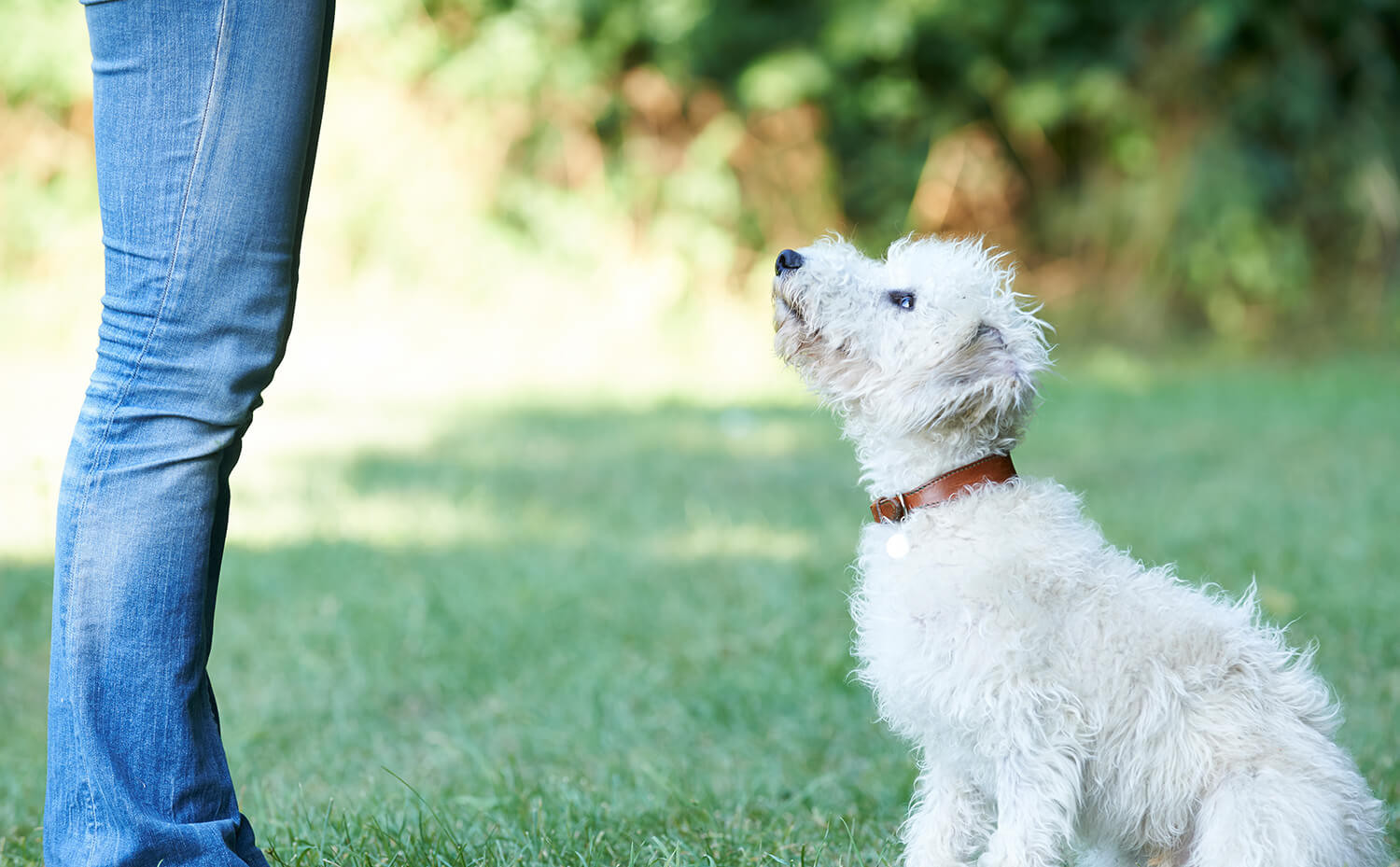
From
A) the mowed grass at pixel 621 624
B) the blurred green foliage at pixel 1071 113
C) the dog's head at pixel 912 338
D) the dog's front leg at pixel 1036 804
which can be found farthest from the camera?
the blurred green foliage at pixel 1071 113

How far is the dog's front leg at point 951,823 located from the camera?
7.87ft

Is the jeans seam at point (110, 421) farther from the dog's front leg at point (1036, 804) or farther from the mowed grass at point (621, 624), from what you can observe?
the dog's front leg at point (1036, 804)

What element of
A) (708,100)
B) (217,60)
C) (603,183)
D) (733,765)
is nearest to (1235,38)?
(708,100)

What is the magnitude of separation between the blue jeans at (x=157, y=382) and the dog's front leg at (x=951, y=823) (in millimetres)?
1178

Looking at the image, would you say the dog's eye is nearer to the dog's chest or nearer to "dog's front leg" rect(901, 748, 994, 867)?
the dog's chest

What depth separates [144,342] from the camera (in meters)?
1.95

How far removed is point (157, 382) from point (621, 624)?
292 centimetres

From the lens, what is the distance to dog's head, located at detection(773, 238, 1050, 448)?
7.76 feet

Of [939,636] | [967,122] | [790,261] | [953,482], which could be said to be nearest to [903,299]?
[790,261]

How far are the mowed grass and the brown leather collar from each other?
0.65m

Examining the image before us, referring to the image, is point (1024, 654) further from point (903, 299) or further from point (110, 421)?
point (110, 421)

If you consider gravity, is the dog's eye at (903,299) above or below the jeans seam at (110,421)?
above

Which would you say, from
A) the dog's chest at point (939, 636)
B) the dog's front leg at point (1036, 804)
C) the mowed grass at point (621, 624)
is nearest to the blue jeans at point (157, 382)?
the mowed grass at point (621, 624)

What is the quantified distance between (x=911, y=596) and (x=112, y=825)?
1.26 meters
